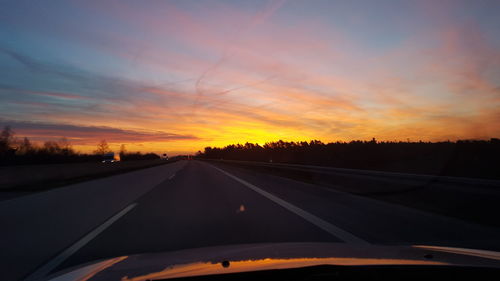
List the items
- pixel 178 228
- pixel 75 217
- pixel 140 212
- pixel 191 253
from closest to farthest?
Result: pixel 191 253
pixel 178 228
pixel 75 217
pixel 140 212

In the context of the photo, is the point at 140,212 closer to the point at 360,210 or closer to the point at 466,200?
the point at 360,210

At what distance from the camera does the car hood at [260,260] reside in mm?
3234

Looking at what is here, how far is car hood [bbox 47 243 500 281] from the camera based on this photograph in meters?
3.23

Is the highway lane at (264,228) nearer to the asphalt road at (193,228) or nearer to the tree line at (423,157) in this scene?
the asphalt road at (193,228)

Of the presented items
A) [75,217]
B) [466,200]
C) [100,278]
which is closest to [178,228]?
[75,217]

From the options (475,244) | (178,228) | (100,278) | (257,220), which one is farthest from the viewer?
(257,220)

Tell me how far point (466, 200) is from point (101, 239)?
29.1ft

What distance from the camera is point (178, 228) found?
7484 millimetres

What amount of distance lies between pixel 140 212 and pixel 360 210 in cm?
587

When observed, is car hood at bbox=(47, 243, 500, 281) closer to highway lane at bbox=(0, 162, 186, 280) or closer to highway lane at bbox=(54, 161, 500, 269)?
highway lane at bbox=(54, 161, 500, 269)

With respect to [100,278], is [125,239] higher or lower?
lower

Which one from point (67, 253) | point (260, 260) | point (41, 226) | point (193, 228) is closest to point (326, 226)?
point (193, 228)

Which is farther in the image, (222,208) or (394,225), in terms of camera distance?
(222,208)

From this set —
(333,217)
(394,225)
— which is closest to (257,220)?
(333,217)
